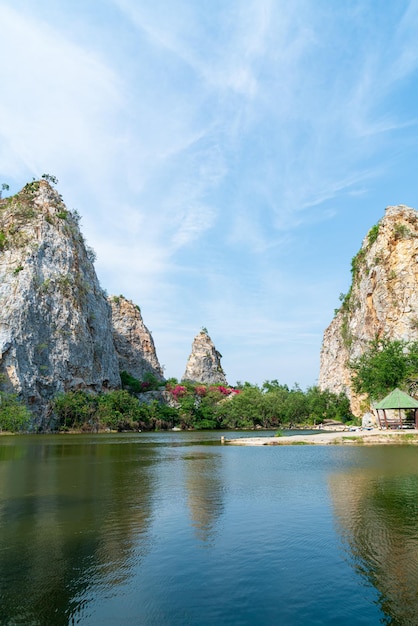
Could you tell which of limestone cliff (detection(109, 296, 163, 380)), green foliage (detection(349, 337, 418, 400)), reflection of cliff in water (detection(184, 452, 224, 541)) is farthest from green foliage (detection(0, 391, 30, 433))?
limestone cliff (detection(109, 296, 163, 380))

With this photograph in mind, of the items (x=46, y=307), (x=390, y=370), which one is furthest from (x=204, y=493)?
(x=46, y=307)

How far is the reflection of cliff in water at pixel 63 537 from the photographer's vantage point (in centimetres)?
676

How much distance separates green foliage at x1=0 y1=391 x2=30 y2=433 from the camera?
187 ft

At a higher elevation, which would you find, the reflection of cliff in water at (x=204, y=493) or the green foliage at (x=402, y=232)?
the green foliage at (x=402, y=232)

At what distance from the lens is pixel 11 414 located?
→ 56812 millimetres

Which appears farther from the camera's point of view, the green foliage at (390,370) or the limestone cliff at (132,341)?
the limestone cliff at (132,341)

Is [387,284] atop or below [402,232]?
below

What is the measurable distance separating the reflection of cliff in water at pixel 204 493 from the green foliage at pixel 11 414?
130 ft

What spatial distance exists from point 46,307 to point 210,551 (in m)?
69.6

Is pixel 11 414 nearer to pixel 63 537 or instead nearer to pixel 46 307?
pixel 46 307

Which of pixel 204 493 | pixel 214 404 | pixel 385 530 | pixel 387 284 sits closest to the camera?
pixel 385 530

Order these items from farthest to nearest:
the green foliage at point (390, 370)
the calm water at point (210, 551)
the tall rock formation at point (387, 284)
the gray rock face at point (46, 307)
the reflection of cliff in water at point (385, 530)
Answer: the gray rock face at point (46, 307)
the tall rock formation at point (387, 284)
the green foliage at point (390, 370)
the reflection of cliff in water at point (385, 530)
the calm water at point (210, 551)

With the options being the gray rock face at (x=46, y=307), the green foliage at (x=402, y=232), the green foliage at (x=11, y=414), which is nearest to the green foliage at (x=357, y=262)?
the green foliage at (x=402, y=232)

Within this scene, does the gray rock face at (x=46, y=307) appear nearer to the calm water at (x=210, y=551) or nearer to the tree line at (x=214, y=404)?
the tree line at (x=214, y=404)
